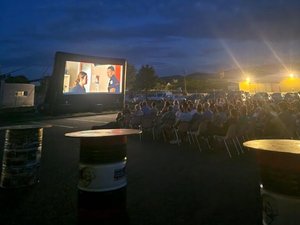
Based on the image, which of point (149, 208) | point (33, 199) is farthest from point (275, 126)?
point (33, 199)

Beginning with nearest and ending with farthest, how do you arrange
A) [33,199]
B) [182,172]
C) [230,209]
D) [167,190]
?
[230,209] → [33,199] → [167,190] → [182,172]

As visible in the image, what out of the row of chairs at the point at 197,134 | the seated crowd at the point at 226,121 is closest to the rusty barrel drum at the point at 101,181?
the row of chairs at the point at 197,134

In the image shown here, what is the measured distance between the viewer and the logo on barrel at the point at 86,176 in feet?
11.1

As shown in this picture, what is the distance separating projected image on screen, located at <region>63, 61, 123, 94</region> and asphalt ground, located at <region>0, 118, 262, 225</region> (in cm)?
964

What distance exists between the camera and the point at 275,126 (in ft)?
26.0

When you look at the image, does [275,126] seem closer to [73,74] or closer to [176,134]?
[176,134]

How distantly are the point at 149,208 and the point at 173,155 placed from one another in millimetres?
3602

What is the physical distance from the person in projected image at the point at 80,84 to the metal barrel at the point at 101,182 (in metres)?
13.8

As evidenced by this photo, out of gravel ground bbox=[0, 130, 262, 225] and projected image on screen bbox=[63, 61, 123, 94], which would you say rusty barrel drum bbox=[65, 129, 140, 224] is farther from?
projected image on screen bbox=[63, 61, 123, 94]

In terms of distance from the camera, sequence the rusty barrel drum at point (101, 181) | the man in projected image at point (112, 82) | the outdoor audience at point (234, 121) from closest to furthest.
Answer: the rusty barrel drum at point (101, 181), the outdoor audience at point (234, 121), the man in projected image at point (112, 82)

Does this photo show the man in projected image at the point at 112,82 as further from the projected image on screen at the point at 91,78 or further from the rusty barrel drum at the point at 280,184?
the rusty barrel drum at the point at 280,184

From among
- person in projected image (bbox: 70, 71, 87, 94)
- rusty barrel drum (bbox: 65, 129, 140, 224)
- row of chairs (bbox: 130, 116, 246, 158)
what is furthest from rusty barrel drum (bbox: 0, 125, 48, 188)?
person in projected image (bbox: 70, 71, 87, 94)

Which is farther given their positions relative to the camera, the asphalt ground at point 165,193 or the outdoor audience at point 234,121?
the outdoor audience at point 234,121

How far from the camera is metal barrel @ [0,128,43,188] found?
16.1 ft
